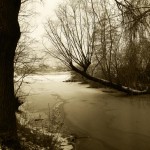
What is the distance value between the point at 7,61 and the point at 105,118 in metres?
5.13

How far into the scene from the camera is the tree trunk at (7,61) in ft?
15.0

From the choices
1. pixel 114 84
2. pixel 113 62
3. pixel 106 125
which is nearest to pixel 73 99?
pixel 114 84

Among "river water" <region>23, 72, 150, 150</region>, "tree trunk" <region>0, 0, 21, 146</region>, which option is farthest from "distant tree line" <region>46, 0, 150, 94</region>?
"tree trunk" <region>0, 0, 21, 146</region>

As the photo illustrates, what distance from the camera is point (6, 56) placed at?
471 cm

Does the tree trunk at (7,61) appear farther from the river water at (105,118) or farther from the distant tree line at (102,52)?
the distant tree line at (102,52)

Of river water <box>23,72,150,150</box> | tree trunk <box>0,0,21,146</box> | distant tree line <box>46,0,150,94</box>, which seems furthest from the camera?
distant tree line <box>46,0,150,94</box>

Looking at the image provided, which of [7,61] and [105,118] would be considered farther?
[105,118]

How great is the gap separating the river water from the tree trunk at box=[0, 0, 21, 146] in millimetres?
2028

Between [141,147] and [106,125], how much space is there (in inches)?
81.7

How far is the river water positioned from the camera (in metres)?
6.73

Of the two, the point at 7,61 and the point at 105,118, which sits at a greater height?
the point at 7,61

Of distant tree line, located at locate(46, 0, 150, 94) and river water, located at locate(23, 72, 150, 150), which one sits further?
distant tree line, located at locate(46, 0, 150, 94)

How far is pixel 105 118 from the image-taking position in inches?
362

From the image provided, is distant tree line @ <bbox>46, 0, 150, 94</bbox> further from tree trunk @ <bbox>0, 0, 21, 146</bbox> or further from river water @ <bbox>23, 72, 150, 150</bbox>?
tree trunk @ <bbox>0, 0, 21, 146</bbox>
